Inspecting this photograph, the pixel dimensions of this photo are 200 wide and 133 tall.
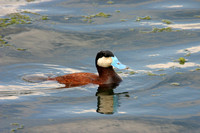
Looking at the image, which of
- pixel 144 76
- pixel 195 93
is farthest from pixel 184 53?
pixel 195 93

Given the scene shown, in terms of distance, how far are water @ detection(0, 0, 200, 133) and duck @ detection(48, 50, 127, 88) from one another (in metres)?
0.24

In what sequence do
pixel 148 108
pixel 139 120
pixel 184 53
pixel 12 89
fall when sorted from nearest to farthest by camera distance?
pixel 139 120, pixel 148 108, pixel 12 89, pixel 184 53

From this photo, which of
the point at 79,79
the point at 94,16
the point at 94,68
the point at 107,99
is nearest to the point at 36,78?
the point at 79,79

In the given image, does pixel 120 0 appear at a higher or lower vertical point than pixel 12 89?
higher

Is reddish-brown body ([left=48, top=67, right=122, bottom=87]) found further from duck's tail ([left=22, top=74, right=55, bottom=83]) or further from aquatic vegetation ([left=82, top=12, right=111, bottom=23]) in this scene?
aquatic vegetation ([left=82, top=12, right=111, bottom=23])

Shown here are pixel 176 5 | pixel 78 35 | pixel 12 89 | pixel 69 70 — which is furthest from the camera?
pixel 176 5

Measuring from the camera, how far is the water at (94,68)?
7.73 meters

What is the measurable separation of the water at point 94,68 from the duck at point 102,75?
0.24 m

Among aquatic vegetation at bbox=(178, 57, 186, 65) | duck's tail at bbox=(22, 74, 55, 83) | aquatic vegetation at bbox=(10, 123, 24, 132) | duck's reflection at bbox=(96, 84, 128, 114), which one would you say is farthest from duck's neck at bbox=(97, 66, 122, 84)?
aquatic vegetation at bbox=(10, 123, 24, 132)

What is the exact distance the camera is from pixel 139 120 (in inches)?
303

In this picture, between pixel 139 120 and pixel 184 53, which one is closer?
pixel 139 120

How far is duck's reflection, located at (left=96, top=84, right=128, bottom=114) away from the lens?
834 cm

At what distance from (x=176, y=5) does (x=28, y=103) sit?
32.1ft

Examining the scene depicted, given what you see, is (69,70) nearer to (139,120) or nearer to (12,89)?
(12,89)
